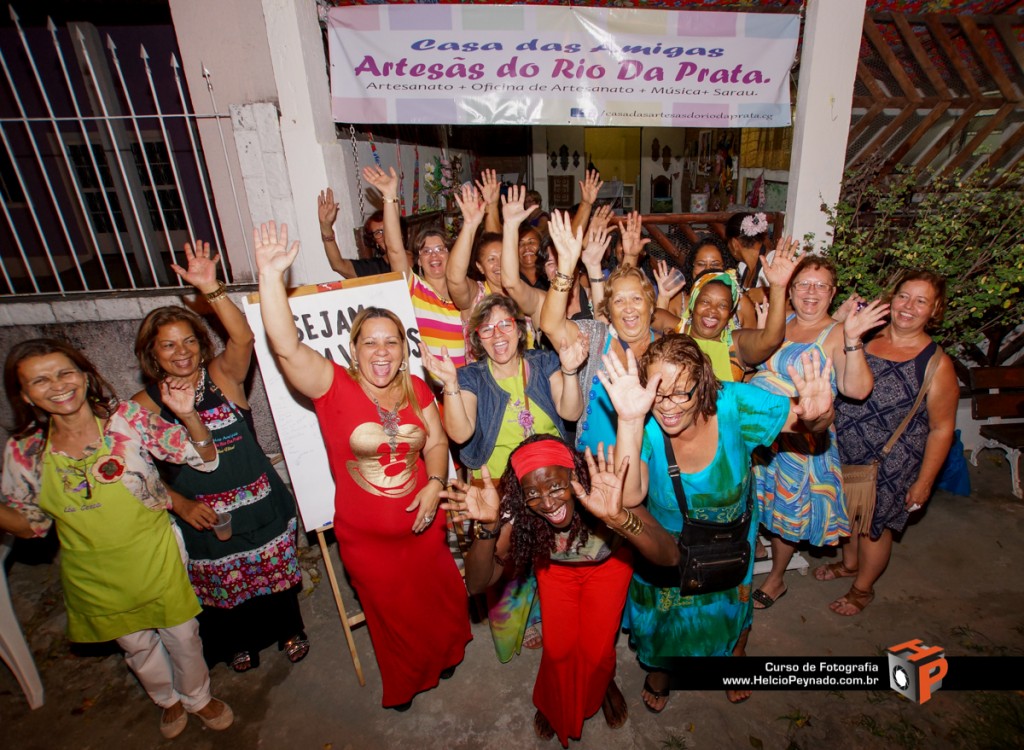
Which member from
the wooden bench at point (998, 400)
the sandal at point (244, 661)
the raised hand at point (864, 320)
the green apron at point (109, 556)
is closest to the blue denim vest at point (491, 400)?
the raised hand at point (864, 320)

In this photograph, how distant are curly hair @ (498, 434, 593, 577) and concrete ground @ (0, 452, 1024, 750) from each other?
1.35 meters

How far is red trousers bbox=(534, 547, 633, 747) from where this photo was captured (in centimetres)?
267

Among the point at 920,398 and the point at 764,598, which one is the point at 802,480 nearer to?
the point at 920,398

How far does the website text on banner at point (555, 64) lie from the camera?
168 inches

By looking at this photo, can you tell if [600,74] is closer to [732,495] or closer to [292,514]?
[732,495]

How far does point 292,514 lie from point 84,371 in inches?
57.3

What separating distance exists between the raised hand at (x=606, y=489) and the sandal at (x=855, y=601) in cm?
269

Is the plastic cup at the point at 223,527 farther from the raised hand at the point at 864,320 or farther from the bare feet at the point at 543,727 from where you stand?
the raised hand at the point at 864,320

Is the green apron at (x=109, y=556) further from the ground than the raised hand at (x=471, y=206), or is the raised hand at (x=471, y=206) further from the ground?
the raised hand at (x=471, y=206)

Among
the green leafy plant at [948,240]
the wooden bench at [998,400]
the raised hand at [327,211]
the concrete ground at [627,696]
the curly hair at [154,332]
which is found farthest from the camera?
the wooden bench at [998,400]

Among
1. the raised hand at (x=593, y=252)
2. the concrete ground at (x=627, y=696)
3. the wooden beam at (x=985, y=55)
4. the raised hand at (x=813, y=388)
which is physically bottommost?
the concrete ground at (x=627, y=696)

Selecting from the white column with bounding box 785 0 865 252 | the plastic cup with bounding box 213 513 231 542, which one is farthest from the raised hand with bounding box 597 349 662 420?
the white column with bounding box 785 0 865 252

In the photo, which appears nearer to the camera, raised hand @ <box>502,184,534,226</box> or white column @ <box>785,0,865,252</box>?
raised hand @ <box>502,184,534,226</box>

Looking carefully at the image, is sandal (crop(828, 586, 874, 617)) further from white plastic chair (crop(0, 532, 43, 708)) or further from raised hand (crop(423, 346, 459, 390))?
white plastic chair (crop(0, 532, 43, 708))
